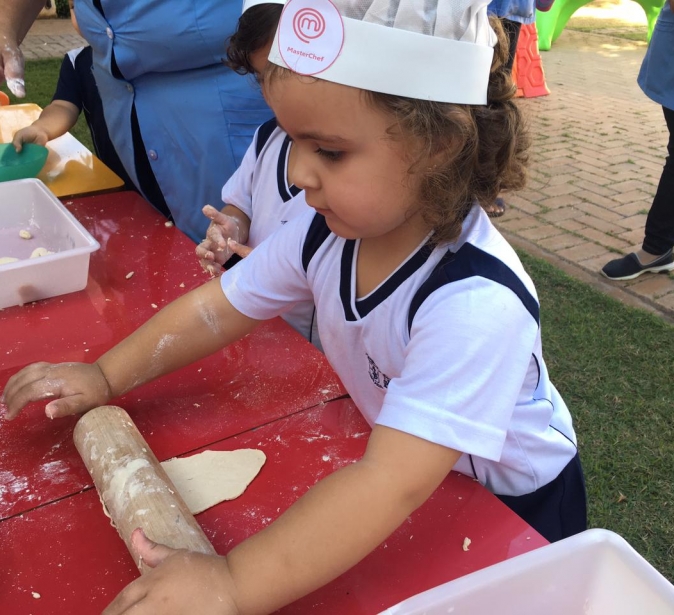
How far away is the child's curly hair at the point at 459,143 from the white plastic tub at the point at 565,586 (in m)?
0.48

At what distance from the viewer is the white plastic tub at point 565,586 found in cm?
80

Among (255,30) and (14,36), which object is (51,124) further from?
(255,30)

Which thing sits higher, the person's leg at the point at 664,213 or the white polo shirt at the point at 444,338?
the white polo shirt at the point at 444,338

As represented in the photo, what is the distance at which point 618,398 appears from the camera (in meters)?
2.92

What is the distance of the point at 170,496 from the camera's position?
1020 millimetres

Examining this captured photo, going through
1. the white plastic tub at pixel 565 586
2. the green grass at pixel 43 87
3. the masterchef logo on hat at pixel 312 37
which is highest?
the masterchef logo on hat at pixel 312 37

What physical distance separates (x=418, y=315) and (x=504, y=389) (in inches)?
6.7

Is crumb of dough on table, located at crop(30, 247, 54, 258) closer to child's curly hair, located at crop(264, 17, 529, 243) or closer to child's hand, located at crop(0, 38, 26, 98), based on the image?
child's hand, located at crop(0, 38, 26, 98)

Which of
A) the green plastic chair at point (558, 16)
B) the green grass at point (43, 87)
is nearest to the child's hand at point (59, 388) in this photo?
the green grass at point (43, 87)

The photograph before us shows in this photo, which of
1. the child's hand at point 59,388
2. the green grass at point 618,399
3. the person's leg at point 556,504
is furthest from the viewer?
the green grass at point 618,399

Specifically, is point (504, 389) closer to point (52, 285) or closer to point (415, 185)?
point (415, 185)

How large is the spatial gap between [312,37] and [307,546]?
2.22 ft

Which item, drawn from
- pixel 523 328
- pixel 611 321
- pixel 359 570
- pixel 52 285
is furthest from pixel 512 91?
pixel 611 321

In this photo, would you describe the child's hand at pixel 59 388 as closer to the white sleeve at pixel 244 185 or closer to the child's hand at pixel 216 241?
the child's hand at pixel 216 241
